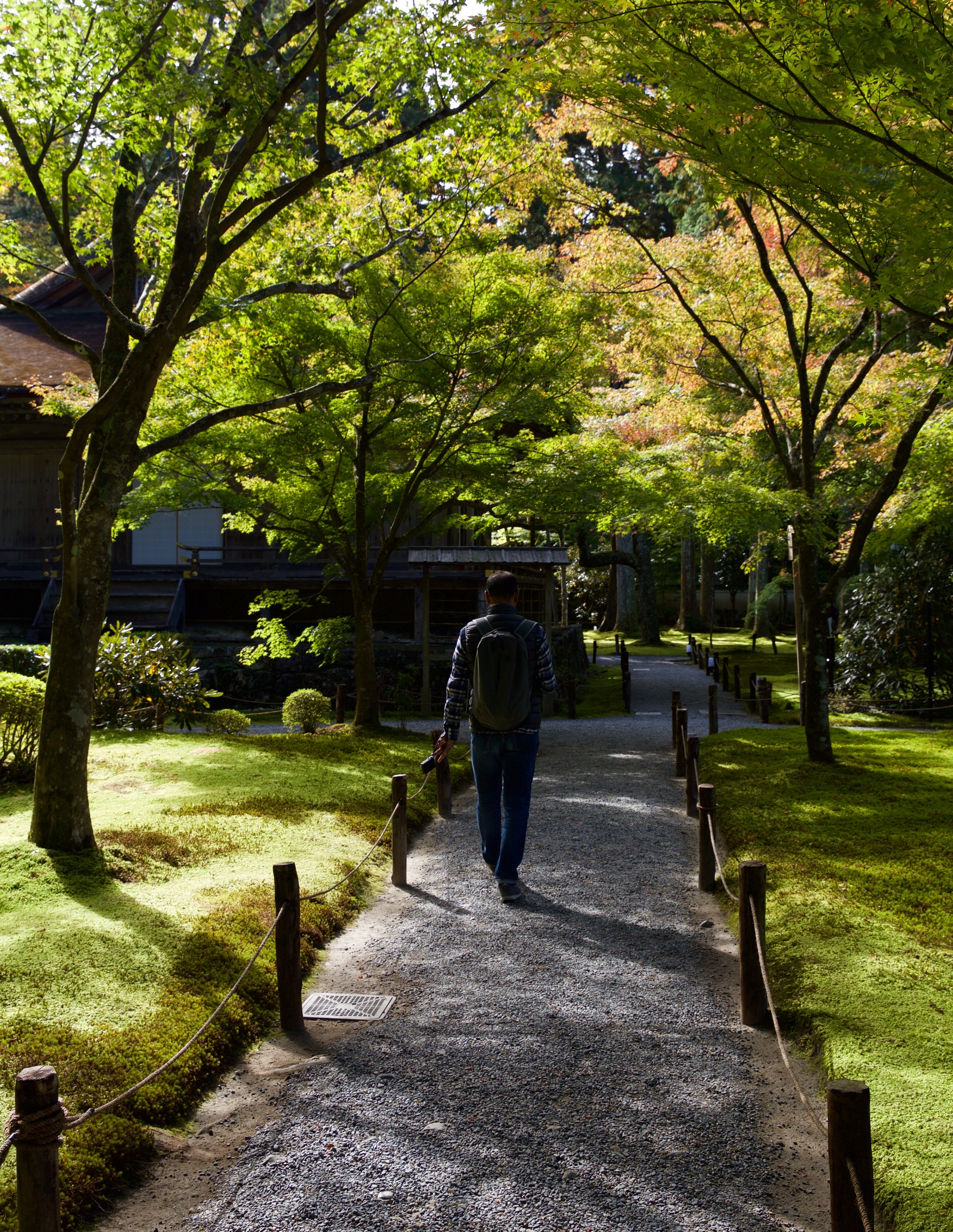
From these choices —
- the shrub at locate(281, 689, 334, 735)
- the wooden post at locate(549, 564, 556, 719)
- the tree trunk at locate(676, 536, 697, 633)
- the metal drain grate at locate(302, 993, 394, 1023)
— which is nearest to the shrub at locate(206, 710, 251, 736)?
the shrub at locate(281, 689, 334, 735)

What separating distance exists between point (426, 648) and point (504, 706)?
38.9 ft

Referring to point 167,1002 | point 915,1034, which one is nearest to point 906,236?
point 915,1034

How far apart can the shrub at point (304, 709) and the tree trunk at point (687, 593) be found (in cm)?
2093

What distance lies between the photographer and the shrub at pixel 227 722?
1399cm

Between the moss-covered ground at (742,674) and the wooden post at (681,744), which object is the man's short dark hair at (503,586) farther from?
the moss-covered ground at (742,674)

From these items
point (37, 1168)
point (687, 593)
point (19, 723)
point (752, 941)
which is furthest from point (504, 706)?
point (687, 593)

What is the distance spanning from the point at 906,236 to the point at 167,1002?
5.81 meters

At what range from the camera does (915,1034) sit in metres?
4.09

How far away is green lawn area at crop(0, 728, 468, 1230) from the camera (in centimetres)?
363

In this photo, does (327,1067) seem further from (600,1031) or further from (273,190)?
(273,190)

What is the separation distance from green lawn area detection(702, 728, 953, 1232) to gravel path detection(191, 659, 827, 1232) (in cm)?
39

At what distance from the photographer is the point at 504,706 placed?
5.89 m

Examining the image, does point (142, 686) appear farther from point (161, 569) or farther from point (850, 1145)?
point (850, 1145)

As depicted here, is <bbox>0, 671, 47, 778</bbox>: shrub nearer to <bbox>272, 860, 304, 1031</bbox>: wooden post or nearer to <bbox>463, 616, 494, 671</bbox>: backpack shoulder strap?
<bbox>463, 616, 494, 671</bbox>: backpack shoulder strap
